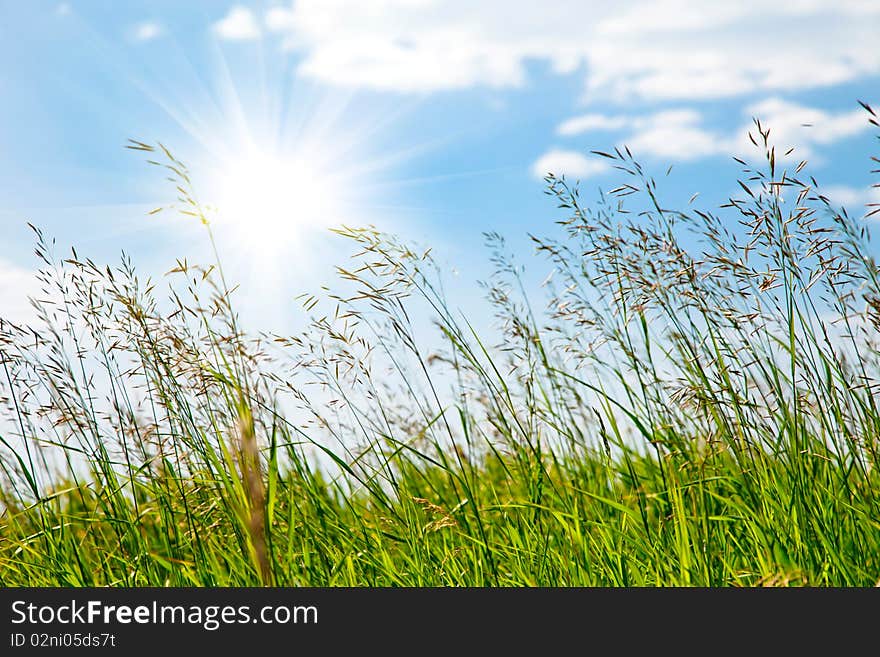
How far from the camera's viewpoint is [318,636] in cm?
189

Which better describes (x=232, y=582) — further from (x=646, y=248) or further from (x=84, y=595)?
(x=646, y=248)

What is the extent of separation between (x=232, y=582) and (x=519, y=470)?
3.29 feet

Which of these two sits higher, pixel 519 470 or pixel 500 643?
pixel 519 470

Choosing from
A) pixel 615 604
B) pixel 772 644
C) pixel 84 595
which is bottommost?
pixel 772 644

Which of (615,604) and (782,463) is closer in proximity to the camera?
(615,604)

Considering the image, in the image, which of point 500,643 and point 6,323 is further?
point 6,323

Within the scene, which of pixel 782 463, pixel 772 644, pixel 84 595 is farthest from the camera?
pixel 782 463

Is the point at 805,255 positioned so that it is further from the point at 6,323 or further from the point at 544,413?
the point at 6,323

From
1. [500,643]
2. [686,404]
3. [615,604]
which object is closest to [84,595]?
[500,643]

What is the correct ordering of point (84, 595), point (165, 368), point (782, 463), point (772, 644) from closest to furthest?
point (772, 644) < point (84, 595) < point (782, 463) < point (165, 368)

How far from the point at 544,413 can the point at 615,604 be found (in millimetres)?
1002

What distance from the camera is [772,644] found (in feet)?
6.05

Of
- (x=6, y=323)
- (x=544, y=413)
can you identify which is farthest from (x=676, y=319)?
(x=6, y=323)

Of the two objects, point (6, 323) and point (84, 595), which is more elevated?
point (6, 323)
